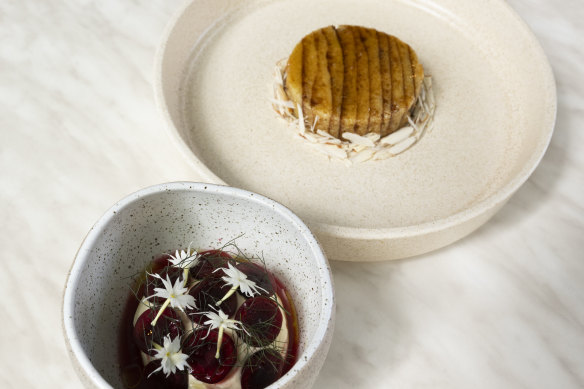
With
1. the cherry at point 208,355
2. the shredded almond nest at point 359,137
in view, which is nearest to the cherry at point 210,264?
the cherry at point 208,355

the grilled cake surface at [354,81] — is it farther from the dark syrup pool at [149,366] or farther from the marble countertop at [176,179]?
the dark syrup pool at [149,366]

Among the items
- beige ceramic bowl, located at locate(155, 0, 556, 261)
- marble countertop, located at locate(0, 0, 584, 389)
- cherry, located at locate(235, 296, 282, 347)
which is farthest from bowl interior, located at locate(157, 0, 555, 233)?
cherry, located at locate(235, 296, 282, 347)

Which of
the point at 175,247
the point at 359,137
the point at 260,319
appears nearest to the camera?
the point at 260,319

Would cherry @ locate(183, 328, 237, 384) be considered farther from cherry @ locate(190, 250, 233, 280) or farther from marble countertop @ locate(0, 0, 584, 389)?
marble countertop @ locate(0, 0, 584, 389)

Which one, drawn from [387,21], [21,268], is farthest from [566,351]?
[21,268]

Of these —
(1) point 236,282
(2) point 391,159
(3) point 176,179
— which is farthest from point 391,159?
(1) point 236,282

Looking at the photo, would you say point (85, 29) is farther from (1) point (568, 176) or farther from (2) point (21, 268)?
(1) point (568, 176)

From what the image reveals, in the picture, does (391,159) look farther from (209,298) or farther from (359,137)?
(209,298)

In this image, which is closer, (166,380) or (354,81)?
(166,380)
